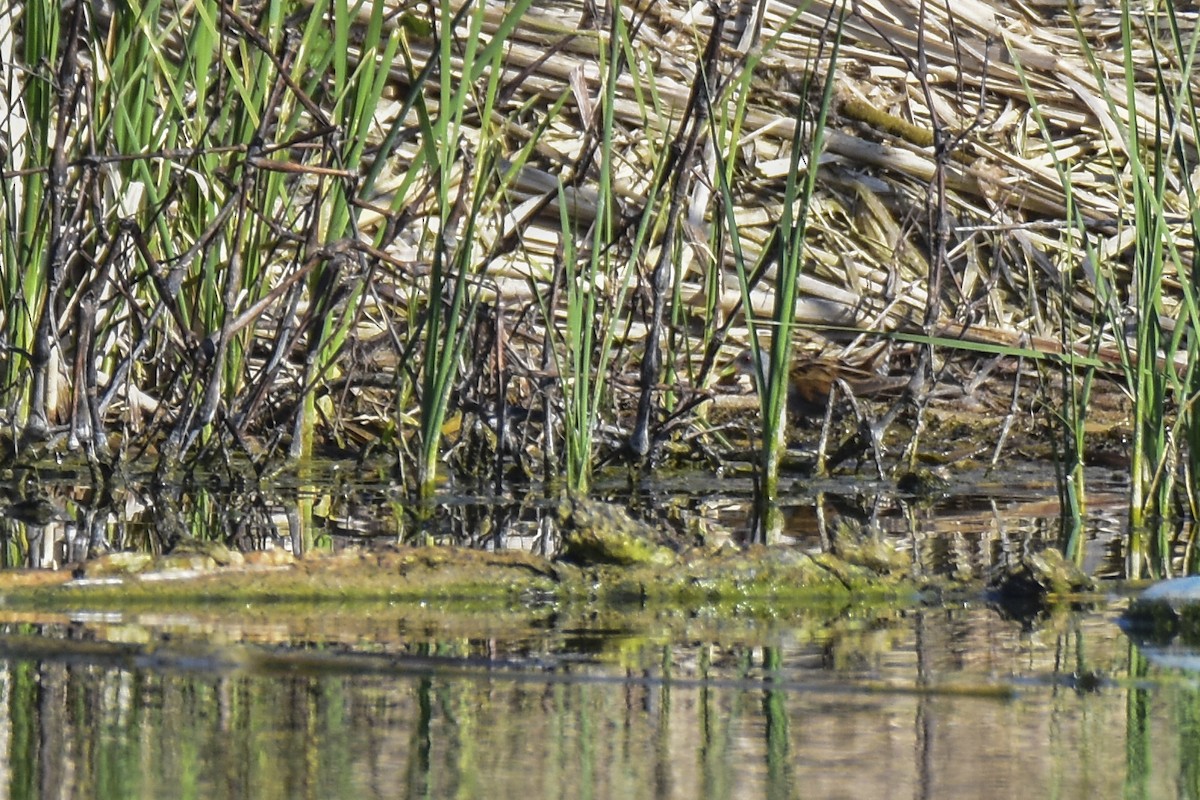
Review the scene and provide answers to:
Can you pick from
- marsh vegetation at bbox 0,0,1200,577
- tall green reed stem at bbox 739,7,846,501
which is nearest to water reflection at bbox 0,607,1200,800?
marsh vegetation at bbox 0,0,1200,577

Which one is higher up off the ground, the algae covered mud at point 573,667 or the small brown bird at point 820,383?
the small brown bird at point 820,383

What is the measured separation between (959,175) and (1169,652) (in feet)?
12.9

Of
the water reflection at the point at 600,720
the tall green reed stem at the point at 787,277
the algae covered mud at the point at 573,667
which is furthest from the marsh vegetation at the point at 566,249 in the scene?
the water reflection at the point at 600,720

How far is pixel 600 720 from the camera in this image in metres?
1.79

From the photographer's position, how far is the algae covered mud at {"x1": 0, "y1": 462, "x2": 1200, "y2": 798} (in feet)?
5.24

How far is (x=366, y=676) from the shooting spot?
1978 millimetres

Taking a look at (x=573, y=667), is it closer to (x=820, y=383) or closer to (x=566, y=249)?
(x=566, y=249)

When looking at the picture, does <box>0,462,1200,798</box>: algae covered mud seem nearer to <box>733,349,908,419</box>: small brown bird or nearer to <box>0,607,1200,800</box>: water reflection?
<box>0,607,1200,800</box>: water reflection

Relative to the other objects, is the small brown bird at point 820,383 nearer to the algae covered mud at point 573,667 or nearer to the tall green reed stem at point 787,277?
the tall green reed stem at point 787,277

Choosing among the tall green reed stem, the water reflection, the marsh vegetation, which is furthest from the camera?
the marsh vegetation

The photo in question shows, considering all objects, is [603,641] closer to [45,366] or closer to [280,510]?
[280,510]

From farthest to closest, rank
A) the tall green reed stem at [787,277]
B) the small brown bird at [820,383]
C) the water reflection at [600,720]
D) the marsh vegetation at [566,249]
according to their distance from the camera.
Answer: the small brown bird at [820,383], the marsh vegetation at [566,249], the tall green reed stem at [787,277], the water reflection at [600,720]

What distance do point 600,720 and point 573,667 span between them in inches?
10.4

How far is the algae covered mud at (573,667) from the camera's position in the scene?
160 cm
